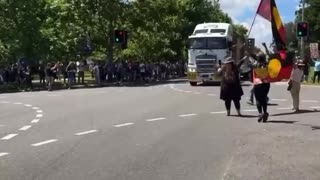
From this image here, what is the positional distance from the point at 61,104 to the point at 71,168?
14.0 metres

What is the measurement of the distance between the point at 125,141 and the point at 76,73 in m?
33.2

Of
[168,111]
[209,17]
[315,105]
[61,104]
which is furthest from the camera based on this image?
[209,17]

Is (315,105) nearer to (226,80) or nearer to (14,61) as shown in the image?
(226,80)

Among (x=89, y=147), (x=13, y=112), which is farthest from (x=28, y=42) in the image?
(x=89, y=147)

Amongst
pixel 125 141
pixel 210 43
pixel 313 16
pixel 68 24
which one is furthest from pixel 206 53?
pixel 313 16

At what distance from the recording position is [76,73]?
149 feet

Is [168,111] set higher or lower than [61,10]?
lower

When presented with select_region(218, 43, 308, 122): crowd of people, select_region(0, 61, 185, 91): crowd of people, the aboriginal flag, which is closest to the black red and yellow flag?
the aboriginal flag

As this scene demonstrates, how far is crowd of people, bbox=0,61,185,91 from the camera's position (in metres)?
41.0

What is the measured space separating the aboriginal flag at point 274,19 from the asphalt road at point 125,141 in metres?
2.01

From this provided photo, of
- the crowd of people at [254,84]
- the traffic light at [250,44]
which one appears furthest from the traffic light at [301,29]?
the traffic light at [250,44]

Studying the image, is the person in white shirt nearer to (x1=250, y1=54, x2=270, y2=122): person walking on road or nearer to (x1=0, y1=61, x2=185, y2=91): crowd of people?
(x1=250, y1=54, x2=270, y2=122): person walking on road

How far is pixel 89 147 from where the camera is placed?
1189cm

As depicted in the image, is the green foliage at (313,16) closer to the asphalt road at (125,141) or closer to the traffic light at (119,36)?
the traffic light at (119,36)
